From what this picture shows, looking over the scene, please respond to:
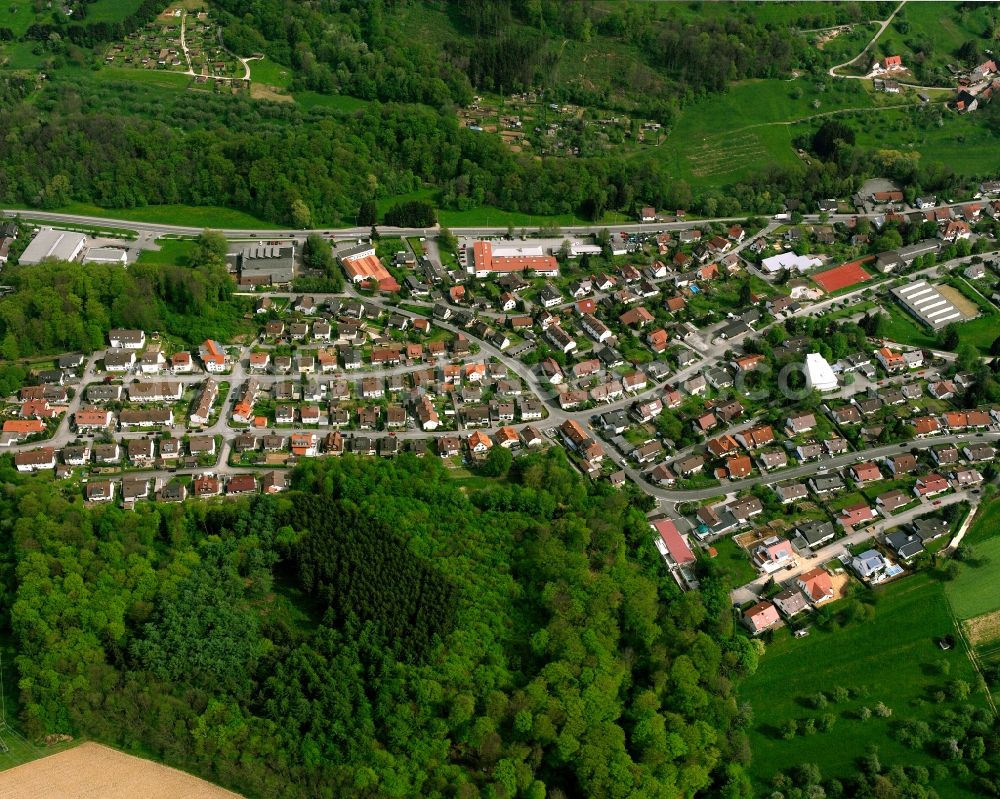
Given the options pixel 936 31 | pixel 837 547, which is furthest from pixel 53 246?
pixel 936 31

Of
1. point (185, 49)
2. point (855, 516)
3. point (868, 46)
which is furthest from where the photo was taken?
point (868, 46)

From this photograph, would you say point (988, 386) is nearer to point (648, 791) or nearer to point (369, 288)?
point (648, 791)

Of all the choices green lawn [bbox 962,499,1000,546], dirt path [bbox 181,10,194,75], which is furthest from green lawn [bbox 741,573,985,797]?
dirt path [bbox 181,10,194,75]

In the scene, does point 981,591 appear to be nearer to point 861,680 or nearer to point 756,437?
point 861,680

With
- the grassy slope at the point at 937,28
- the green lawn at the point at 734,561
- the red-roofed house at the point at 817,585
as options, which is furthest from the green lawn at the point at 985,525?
the grassy slope at the point at 937,28

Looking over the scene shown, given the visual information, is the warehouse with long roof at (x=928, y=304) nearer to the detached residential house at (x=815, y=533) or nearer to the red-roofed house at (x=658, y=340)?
the red-roofed house at (x=658, y=340)

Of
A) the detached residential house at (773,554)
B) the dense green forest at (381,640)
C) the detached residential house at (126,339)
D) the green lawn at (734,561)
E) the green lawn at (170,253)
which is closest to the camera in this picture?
the dense green forest at (381,640)

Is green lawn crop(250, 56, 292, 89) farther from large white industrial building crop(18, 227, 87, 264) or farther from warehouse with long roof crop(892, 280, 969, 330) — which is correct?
warehouse with long roof crop(892, 280, 969, 330)
